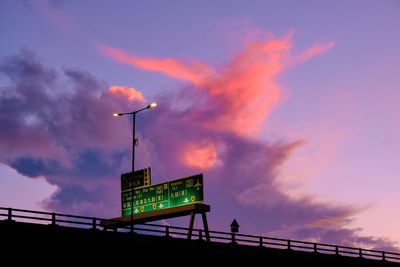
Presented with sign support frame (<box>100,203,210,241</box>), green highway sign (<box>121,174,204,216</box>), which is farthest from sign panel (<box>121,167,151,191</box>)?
sign support frame (<box>100,203,210,241</box>)

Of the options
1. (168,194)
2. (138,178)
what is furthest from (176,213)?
(138,178)

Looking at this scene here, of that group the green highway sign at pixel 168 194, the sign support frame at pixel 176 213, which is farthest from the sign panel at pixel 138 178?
the sign support frame at pixel 176 213

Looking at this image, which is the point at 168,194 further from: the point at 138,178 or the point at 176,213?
the point at 138,178

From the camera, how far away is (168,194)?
50.6 meters

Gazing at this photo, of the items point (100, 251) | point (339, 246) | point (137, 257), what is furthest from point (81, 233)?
point (339, 246)

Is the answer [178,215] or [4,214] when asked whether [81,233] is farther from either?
[178,215]

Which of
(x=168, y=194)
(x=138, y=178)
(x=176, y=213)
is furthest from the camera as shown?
(x=138, y=178)

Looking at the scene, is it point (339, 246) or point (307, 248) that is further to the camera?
point (339, 246)

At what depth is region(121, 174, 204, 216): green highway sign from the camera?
4891 cm

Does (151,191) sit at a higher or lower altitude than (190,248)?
higher

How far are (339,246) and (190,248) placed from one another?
16.6 metres

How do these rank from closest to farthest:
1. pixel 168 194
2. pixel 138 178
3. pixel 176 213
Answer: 1. pixel 176 213
2. pixel 168 194
3. pixel 138 178

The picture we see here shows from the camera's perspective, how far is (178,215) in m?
50.3

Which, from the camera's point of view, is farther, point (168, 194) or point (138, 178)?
point (138, 178)
